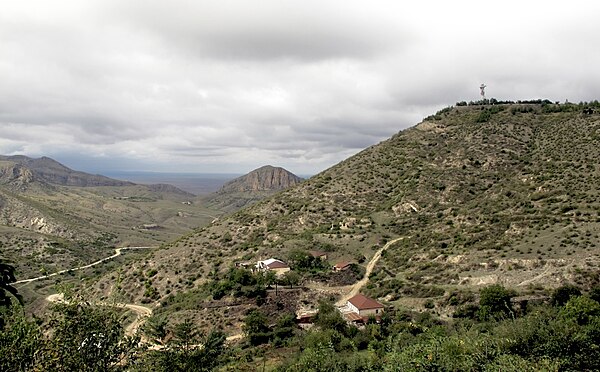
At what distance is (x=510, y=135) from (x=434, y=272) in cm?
4577

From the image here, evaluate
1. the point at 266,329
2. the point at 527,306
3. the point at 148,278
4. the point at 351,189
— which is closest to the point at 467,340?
the point at 527,306

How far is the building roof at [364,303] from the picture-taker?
123 ft

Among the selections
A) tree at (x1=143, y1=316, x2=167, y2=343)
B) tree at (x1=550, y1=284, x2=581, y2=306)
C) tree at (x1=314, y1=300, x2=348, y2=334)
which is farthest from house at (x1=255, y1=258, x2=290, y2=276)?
tree at (x1=143, y1=316, x2=167, y2=343)

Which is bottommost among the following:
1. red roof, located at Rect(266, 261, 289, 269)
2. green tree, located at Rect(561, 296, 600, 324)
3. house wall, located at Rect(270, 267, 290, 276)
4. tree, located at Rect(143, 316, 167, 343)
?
house wall, located at Rect(270, 267, 290, 276)

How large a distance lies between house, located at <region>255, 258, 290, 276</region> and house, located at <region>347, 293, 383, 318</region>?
12.2 m

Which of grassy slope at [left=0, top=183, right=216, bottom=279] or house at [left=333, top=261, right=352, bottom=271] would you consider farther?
grassy slope at [left=0, top=183, right=216, bottom=279]

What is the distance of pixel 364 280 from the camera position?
47.4m

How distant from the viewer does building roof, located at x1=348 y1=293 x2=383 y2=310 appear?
123 ft

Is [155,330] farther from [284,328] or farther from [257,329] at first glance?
[284,328]

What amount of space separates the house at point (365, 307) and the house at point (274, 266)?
1218 centimetres

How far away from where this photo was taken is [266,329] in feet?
119

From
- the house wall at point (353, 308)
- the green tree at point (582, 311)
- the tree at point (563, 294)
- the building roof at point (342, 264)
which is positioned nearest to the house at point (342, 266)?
the building roof at point (342, 264)

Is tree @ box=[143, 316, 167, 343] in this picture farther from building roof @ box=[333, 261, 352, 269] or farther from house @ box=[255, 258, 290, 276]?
building roof @ box=[333, 261, 352, 269]

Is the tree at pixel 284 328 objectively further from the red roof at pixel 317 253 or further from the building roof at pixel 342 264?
the red roof at pixel 317 253
